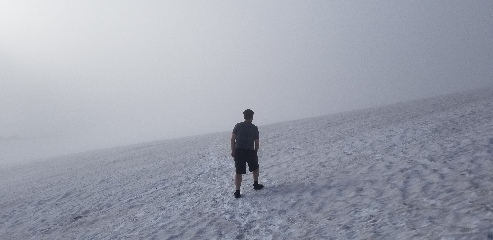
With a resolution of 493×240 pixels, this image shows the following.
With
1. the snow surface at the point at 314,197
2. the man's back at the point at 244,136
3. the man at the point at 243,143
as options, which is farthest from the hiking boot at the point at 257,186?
the man's back at the point at 244,136

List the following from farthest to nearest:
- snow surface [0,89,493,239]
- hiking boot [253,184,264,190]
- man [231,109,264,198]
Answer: hiking boot [253,184,264,190] < man [231,109,264,198] < snow surface [0,89,493,239]

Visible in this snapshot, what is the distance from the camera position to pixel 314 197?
28.8ft

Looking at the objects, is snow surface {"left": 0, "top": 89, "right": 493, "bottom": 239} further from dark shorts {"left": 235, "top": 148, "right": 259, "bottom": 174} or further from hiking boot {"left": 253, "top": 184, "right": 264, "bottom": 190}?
dark shorts {"left": 235, "top": 148, "right": 259, "bottom": 174}

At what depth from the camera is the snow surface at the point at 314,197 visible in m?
6.60

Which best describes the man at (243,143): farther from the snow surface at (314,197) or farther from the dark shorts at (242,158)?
the snow surface at (314,197)

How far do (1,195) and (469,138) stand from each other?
24.7 meters

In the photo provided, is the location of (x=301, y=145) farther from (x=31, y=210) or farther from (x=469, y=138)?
(x=31, y=210)

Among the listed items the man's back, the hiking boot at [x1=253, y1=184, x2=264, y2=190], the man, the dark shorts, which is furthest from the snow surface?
the man's back

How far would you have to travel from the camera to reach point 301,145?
17719 millimetres

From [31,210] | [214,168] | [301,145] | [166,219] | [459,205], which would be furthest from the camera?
[301,145]

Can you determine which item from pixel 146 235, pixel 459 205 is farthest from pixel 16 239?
pixel 459 205

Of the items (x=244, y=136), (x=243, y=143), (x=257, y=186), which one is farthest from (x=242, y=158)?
(x=257, y=186)

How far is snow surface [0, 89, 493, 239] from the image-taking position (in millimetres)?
6602

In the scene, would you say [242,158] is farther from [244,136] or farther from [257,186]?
[257,186]
